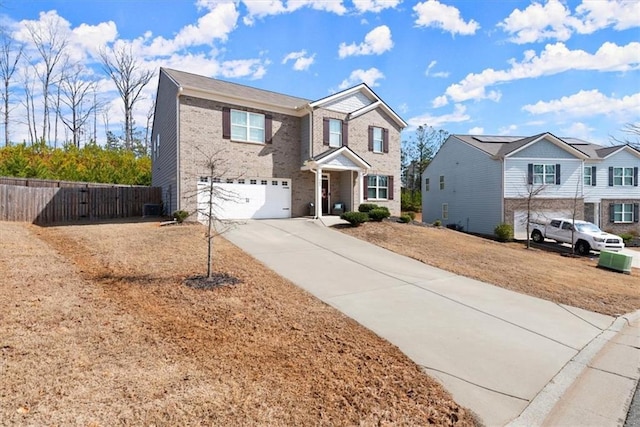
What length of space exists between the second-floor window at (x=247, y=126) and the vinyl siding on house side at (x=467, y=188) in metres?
16.3

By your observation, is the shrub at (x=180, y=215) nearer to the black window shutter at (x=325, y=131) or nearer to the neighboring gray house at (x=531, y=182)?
the black window shutter at (x=325, y=131)

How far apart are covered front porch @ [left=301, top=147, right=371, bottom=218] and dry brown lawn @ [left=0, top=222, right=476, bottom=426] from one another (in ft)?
36.8

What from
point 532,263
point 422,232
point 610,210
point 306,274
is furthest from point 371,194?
point 610,210

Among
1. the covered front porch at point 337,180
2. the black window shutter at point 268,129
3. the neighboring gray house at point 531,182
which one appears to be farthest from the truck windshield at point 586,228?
the black window shutter at point 268,129

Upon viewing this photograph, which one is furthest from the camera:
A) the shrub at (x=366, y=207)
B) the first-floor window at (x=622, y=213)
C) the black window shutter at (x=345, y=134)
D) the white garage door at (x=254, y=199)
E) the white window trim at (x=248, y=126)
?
the first-floor window at (x=622, y=213)

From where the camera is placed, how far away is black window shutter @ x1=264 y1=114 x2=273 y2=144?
56.9 ft

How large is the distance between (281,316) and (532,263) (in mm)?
10990

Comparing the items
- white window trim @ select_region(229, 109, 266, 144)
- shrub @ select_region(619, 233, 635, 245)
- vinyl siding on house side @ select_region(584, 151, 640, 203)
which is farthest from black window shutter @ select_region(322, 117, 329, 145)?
shrub @ select_region(619, 233, 635, 245)

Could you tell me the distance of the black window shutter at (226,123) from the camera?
52.5ft

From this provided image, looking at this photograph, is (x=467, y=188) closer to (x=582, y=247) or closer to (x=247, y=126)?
(x=582, y=247)

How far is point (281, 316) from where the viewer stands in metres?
5.55

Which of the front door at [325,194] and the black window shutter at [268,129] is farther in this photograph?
the front door at [325,194]

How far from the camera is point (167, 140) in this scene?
56.1ft

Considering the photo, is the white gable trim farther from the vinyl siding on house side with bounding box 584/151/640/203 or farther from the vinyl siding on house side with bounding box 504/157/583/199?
the vinyl siding on house side with bounding box 584/151/640/203
